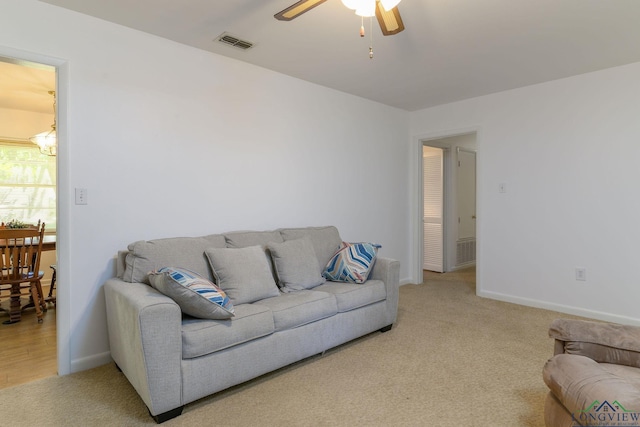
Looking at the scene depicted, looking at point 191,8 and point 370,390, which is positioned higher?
point 191,8

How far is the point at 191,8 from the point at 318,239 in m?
2.12

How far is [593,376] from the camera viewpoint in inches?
55.2

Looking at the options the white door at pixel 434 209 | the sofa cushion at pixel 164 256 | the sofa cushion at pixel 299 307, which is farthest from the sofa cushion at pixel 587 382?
the white door at pixel 434 209

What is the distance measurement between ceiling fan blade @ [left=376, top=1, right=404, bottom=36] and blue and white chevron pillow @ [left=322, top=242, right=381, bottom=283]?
72.2 inches

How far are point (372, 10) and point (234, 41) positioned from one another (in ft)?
4.90

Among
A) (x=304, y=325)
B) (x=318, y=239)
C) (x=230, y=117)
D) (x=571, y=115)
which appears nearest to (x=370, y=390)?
(x=304, y=325)

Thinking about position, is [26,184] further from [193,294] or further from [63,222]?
[193,294]

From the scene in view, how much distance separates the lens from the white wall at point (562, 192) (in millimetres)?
3447

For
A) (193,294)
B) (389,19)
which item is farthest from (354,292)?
(389,19)

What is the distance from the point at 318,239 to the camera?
348cm

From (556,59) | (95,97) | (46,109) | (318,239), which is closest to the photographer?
(95,97)

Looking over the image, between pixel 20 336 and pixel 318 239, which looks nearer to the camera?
pixel 20 336

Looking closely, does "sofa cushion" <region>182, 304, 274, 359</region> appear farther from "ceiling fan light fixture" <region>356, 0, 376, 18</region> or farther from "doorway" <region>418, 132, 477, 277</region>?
"doorway" <region>418, 132, 477, 277</region>

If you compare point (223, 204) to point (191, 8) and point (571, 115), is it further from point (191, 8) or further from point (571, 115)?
point (571, 115)
